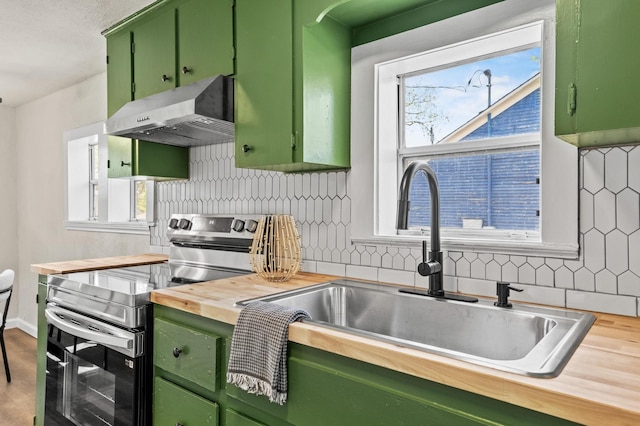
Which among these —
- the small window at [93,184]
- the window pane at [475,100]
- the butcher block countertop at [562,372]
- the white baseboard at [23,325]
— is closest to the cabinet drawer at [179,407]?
the butcher block countertop at [562,372]

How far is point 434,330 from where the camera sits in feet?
4.71

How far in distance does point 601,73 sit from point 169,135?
80.2 inches

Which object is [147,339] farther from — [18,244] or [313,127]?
[18,244]

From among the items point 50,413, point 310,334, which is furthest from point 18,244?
point 310,334

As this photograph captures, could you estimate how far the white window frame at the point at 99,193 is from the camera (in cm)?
327

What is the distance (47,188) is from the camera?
4.28 m

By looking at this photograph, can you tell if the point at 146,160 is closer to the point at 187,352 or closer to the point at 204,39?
the point at 204,39

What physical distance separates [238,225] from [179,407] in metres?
0.97

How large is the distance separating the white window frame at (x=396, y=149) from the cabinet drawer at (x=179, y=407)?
2.95ft

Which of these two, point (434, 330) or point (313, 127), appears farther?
point (313, 127)

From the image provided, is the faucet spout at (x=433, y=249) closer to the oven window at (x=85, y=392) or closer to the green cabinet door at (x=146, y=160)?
the oven window at (x=85, y=392)

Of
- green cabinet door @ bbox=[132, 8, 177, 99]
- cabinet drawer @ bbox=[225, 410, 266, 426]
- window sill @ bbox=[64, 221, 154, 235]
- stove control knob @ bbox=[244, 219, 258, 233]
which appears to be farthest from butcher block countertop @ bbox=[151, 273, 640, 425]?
window sill @ bbox=[64, 221, 154, 235]

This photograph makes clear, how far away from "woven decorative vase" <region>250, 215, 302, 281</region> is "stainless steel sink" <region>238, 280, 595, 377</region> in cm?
20

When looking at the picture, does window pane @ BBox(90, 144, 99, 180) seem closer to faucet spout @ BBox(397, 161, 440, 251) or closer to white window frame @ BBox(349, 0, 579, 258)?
white window frame @ BBox(349, 0, 579, 258)
